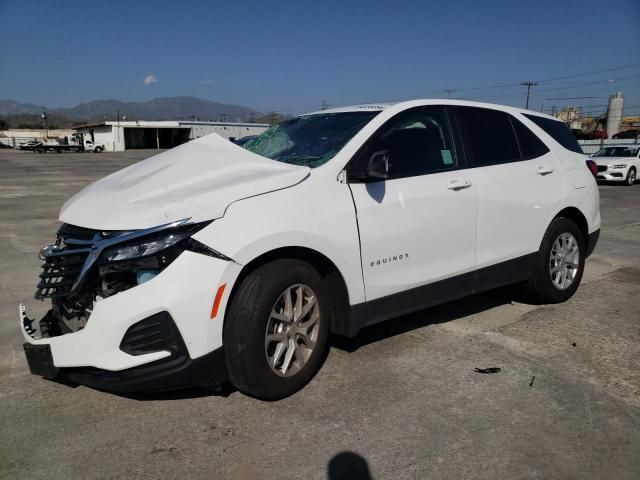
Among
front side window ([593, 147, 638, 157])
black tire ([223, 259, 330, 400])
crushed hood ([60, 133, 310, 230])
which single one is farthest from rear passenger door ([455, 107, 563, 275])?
front side window ([593, 147, 638, 157])

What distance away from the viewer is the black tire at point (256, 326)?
2.77m

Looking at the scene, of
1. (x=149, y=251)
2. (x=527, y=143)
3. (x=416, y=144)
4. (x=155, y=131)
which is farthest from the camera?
(x=155, y=131)

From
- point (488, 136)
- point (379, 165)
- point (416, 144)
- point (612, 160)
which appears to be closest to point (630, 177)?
point (612, 160)

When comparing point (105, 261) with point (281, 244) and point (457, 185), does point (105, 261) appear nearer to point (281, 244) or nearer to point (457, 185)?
point (281, 244)

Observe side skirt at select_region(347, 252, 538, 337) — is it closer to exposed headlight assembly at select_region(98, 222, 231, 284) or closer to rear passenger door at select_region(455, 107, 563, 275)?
rear passenger door at select_region(455, 107, 563, 275)

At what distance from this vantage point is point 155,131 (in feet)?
248

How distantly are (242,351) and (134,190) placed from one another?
45.6 inches

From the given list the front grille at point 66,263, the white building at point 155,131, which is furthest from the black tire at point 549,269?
the white building at point 155,131

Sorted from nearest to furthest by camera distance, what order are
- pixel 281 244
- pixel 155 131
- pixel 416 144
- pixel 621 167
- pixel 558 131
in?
pixel 281 244, pixel 416 144, pixel 558 131, pixel 621 167, pixel 155 131

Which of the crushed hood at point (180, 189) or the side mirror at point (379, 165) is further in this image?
the side mirror at point (379, 165)

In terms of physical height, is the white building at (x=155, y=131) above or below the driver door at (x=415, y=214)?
above

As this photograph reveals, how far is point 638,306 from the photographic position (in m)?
4.77

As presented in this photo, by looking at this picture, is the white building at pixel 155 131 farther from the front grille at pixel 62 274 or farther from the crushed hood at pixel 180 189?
the front grille at pixel 62 274

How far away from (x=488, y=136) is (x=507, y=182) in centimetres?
41
